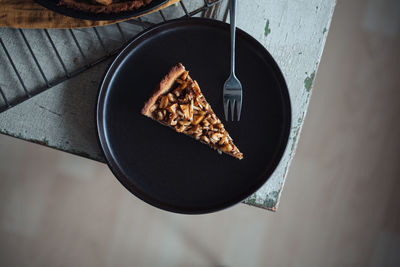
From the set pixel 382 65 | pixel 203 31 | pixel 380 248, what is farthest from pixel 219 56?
pixel 380 248

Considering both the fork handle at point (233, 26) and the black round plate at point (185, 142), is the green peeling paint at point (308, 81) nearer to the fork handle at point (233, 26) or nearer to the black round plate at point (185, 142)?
the black round plate at point (185, 142)

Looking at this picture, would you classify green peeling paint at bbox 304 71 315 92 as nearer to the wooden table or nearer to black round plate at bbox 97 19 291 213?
the wooden table

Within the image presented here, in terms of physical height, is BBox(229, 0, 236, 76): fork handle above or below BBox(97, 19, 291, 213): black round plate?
above

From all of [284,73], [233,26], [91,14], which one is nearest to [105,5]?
→ [91,14]

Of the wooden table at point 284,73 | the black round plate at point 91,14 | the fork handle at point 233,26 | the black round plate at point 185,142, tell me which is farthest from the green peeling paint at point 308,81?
the black round plate at point 91,14

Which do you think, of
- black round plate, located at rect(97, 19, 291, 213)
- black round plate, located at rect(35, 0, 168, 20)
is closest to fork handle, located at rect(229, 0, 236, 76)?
black round plate, located at rect(97, 19, 291, 213)

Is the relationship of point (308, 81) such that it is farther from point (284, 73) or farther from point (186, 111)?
point (186, 111)
